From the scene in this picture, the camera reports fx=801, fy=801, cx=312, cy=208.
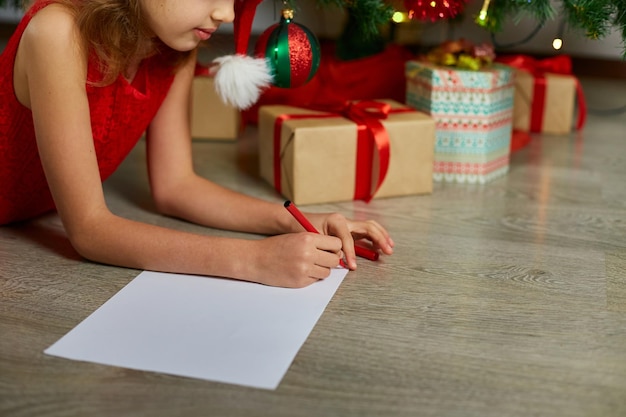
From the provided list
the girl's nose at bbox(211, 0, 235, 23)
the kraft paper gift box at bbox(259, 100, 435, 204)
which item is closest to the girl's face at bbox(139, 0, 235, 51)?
the girl's nose at bbox(211, 0, 235, 23)

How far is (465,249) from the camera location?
3.98 ft

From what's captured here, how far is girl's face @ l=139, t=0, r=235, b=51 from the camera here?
99cm

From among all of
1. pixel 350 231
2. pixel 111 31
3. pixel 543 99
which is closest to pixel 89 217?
pixel 111 31

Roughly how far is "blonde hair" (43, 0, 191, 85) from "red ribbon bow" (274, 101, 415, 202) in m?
0.39

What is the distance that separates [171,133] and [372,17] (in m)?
0.39

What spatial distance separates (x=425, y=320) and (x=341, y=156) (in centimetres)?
49

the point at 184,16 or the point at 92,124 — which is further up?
the point at 184,16

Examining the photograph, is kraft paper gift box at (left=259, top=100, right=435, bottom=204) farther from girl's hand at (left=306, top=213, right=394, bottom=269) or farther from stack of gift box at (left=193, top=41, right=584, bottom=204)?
girl's hand at (left=306, top=213, right=394, bottom=269)

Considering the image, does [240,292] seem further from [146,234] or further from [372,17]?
[372,17]

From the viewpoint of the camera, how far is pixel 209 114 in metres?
1.82

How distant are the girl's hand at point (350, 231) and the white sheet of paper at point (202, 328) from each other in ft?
0.15

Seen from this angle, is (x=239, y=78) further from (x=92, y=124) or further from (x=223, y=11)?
(x=92, y=124)

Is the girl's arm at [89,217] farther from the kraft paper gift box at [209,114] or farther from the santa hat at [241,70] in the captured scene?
the kraft paper gift box at [209,114]

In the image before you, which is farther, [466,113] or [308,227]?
[466,113]
